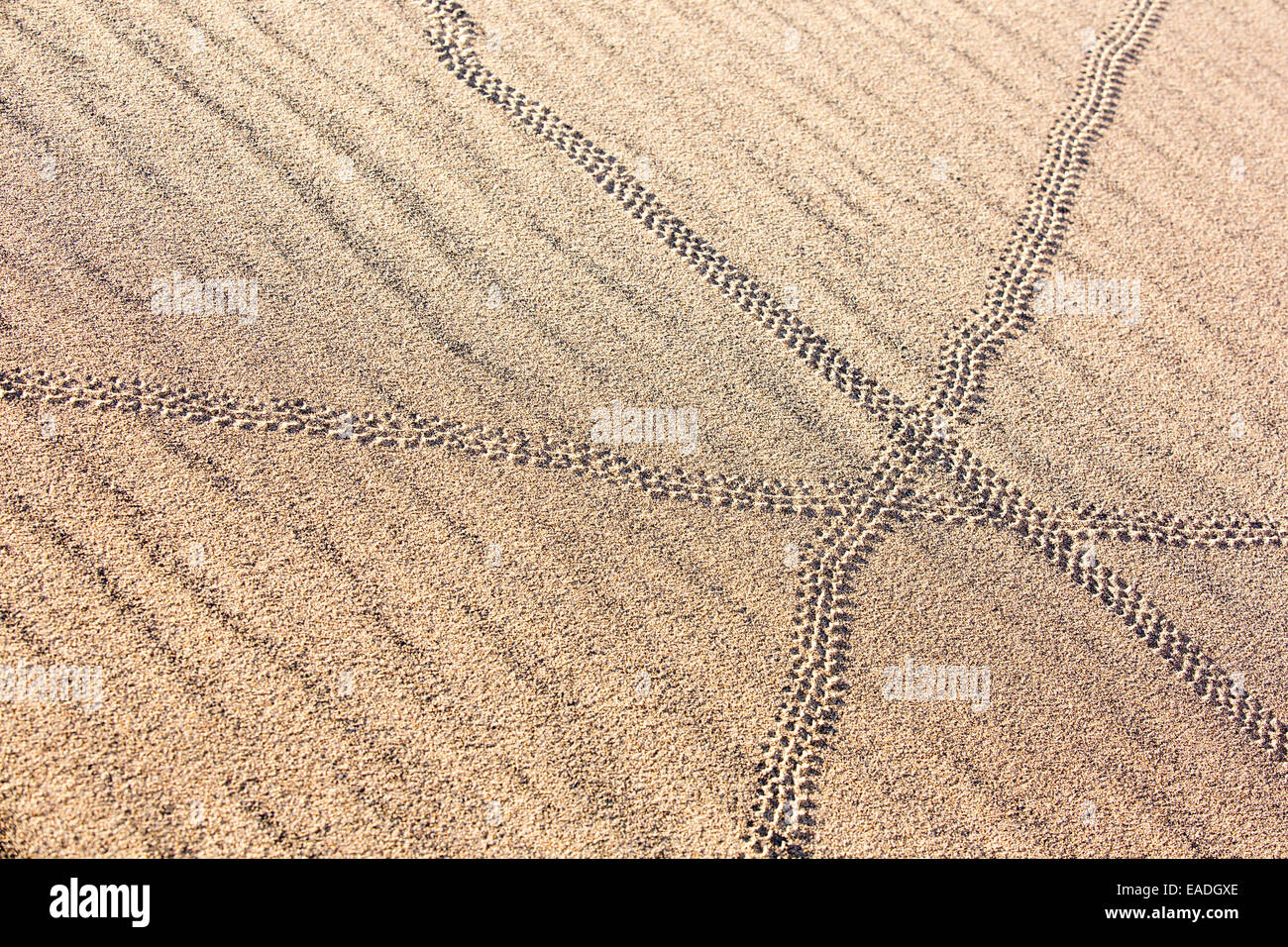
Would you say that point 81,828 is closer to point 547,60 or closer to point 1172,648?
point 1172,648

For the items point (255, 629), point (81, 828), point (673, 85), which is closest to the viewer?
point (81, 828)

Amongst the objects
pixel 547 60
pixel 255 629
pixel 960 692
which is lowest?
pixel 255 629

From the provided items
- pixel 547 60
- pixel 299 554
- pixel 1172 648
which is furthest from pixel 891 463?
pixel 547 60

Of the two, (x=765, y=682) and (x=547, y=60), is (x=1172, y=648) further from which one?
(x=547, y=60)

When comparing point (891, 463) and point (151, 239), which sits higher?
point (891, 463)

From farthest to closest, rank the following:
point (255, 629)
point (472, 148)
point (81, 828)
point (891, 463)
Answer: point (472, 148) < point (891, 463) < point (255, 629) < point (81, 828)
